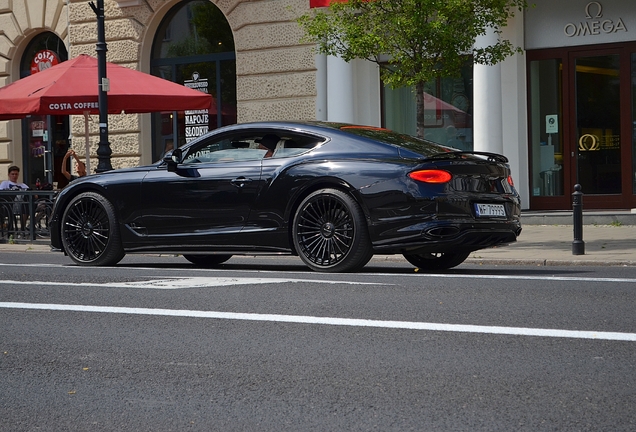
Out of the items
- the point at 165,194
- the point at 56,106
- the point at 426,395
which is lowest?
the point at 426,395

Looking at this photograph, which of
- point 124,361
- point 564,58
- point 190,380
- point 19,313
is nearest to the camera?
point 190,380

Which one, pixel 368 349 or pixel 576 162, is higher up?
pixel 576 162

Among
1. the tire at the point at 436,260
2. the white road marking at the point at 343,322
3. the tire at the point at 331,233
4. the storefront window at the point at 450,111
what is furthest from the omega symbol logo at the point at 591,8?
the white road marking at the point at 343,322

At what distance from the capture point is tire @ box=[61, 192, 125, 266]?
1098 cm

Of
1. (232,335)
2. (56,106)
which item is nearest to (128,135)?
(56,106)

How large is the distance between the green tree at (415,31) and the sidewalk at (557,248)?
2.32 meters

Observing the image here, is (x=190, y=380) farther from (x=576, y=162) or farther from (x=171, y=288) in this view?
(x=576, y=162)

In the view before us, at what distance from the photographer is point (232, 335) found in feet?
19.8

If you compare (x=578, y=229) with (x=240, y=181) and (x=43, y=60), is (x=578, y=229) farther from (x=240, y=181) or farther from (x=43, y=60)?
(x=43, y=60)

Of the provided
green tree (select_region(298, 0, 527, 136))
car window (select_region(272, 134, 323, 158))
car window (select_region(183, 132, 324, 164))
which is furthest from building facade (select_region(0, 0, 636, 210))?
car window (select_region(272, 134, 323, 158))

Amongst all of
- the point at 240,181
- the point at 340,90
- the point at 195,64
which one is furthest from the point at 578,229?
the point at 195,64

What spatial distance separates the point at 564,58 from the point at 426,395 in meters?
15.8

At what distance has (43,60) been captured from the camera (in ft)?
83.0

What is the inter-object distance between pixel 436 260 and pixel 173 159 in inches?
107
